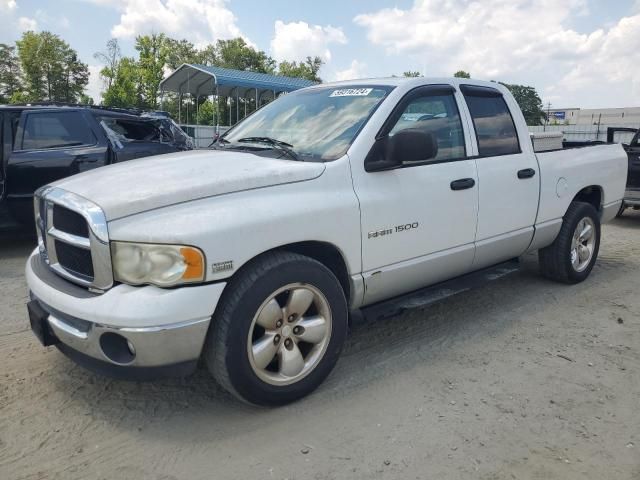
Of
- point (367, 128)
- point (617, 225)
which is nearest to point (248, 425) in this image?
point (367, 128)

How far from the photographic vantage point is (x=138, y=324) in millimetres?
2418

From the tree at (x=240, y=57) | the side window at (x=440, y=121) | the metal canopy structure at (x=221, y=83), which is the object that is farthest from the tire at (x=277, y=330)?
the tree at (x=240, y=57)

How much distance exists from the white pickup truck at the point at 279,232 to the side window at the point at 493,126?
2cm

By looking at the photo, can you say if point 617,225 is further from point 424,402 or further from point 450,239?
point 424,402

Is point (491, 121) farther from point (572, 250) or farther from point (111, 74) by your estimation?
point (111, 74)

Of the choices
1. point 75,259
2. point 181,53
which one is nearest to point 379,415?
point 75,259

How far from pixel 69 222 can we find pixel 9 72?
67.8 metres

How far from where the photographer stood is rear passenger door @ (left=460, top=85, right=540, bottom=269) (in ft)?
13.2

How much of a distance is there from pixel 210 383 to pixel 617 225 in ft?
26.4

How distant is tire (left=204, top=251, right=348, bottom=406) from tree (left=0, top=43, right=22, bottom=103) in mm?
64998

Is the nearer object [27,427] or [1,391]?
[27,427]

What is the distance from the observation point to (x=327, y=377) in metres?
3.24

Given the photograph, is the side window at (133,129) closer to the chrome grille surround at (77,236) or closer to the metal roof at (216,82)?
the chrome grille surround at (77,236)

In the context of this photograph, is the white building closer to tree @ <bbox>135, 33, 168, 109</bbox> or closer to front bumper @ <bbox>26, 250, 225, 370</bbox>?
tree @ <bbox>135, 33, 168, 109</bbox>
